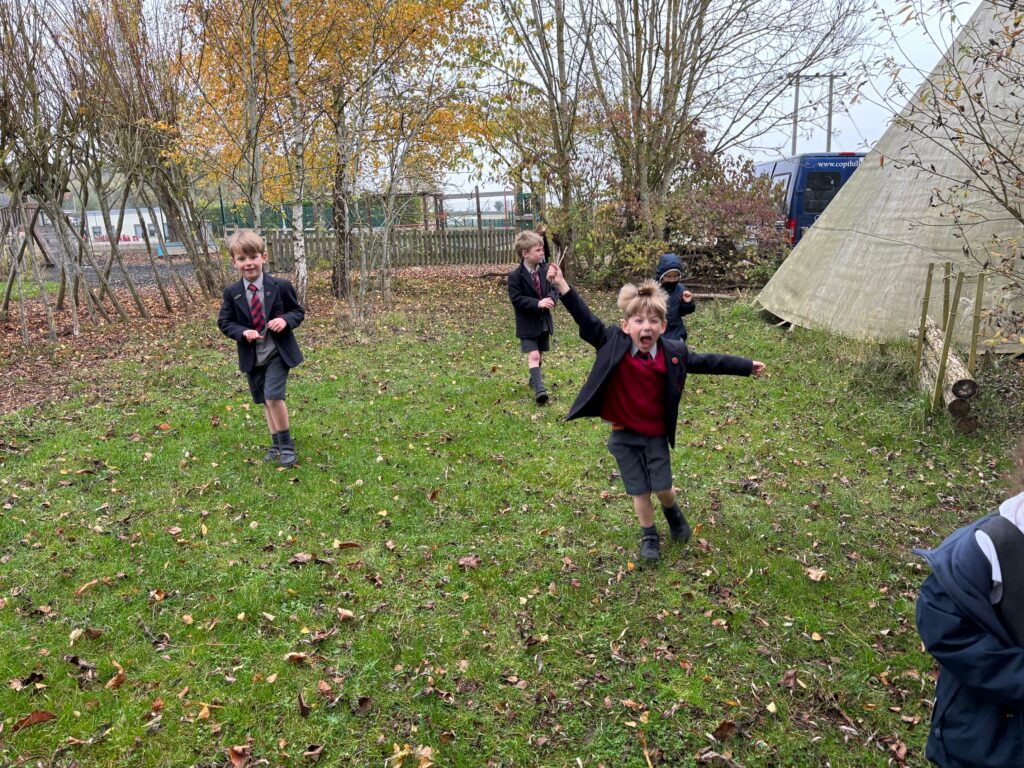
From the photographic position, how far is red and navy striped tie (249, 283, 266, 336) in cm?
580

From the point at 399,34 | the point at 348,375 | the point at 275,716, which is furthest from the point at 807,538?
the point at 399,34

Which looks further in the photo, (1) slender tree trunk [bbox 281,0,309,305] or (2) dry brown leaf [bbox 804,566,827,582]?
(1) slender tree trunk [bbox 281,0,309,305]

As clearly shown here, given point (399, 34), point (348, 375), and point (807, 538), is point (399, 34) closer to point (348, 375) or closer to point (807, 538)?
point (348, 375)

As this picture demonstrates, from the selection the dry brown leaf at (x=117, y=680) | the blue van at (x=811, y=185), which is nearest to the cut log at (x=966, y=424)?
the dry brown leaf at (x=117, y=680)

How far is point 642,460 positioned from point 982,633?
2.41m

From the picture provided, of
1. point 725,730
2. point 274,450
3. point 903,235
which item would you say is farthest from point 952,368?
point 274,450

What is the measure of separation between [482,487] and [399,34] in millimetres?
10082

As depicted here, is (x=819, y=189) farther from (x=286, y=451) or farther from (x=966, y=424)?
(x=286, y=451)

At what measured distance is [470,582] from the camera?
14.2 ft

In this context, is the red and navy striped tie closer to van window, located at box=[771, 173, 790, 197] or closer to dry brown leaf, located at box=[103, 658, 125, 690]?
dry brown leaf, located at box=[103, 658, 125, 690]

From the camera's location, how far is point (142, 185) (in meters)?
13.9

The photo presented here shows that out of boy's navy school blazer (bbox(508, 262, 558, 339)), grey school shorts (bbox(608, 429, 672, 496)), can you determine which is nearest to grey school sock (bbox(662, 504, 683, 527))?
grey school shorts (bbox(608, 429, 672, 496))

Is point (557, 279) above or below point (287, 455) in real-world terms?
above

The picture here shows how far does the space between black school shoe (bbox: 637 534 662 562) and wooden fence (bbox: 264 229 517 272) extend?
18.9 metres
